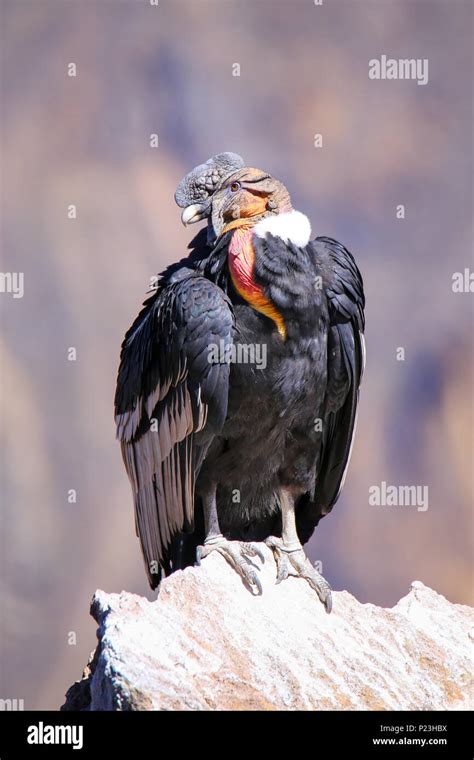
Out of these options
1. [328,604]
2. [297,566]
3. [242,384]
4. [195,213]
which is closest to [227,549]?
[297,566]

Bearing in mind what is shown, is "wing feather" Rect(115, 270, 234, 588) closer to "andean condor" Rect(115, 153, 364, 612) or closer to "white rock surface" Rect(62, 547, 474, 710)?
"andean condor" Rect(115, 153, 364, 612)

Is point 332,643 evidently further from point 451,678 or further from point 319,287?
point 319,287

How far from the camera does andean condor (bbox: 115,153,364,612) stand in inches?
311

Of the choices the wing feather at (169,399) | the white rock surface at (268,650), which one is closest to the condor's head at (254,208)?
the wing feather at (169,399)

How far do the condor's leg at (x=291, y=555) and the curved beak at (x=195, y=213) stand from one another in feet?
5.70

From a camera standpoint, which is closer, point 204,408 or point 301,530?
point 204,408

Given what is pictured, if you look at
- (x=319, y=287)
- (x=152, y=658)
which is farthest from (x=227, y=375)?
(x=152, y=658)

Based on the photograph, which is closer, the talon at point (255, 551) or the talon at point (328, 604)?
the talon at point (328, 604)

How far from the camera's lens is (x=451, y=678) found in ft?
24.6

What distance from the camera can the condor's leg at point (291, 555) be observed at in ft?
25.8

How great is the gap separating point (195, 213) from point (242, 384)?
4.14ft

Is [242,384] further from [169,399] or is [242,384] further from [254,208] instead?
[254,208]

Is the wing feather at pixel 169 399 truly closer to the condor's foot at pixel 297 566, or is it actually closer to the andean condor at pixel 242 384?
the andean condor at pixel 242 384
